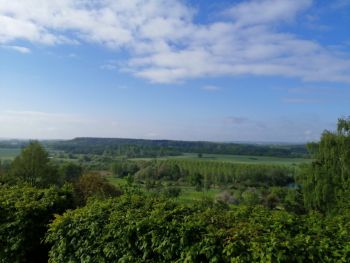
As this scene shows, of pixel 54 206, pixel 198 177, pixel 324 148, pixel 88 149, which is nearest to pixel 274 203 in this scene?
pixel 324 148

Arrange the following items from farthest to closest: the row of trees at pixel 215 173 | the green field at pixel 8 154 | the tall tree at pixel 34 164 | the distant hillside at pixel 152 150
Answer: the distant hillside at pixel 152 150, the row of trees at pixel 215 173, the green field at pixel 8 154, the tall tree at pixel 34 164

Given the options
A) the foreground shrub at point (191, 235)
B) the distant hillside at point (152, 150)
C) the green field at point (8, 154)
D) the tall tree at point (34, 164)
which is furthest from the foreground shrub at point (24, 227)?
the distant hillside at point (152, 150)

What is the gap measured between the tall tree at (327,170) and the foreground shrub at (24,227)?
34645 mm

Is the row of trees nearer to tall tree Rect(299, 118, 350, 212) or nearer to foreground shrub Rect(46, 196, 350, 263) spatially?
tall tree Rect(299, 118, 350, 212)

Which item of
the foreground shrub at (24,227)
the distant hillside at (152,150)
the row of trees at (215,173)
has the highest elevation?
the foreground shrub at (24,227)

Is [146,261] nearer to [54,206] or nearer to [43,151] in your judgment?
[54,206]

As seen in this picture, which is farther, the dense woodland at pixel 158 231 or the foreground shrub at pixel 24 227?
the foreground shrub at pixel 24 227

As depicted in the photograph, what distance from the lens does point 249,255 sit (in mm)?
4262

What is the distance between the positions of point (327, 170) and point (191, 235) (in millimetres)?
37314

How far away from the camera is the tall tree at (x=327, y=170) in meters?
36.9

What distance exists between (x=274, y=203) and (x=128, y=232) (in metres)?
59.0

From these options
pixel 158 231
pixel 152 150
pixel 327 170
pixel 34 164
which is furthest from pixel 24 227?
pixel 152 150

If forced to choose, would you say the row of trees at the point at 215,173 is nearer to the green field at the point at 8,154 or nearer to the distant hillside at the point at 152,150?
the green field at the point at 8,154

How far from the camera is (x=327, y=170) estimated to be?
3803cm
